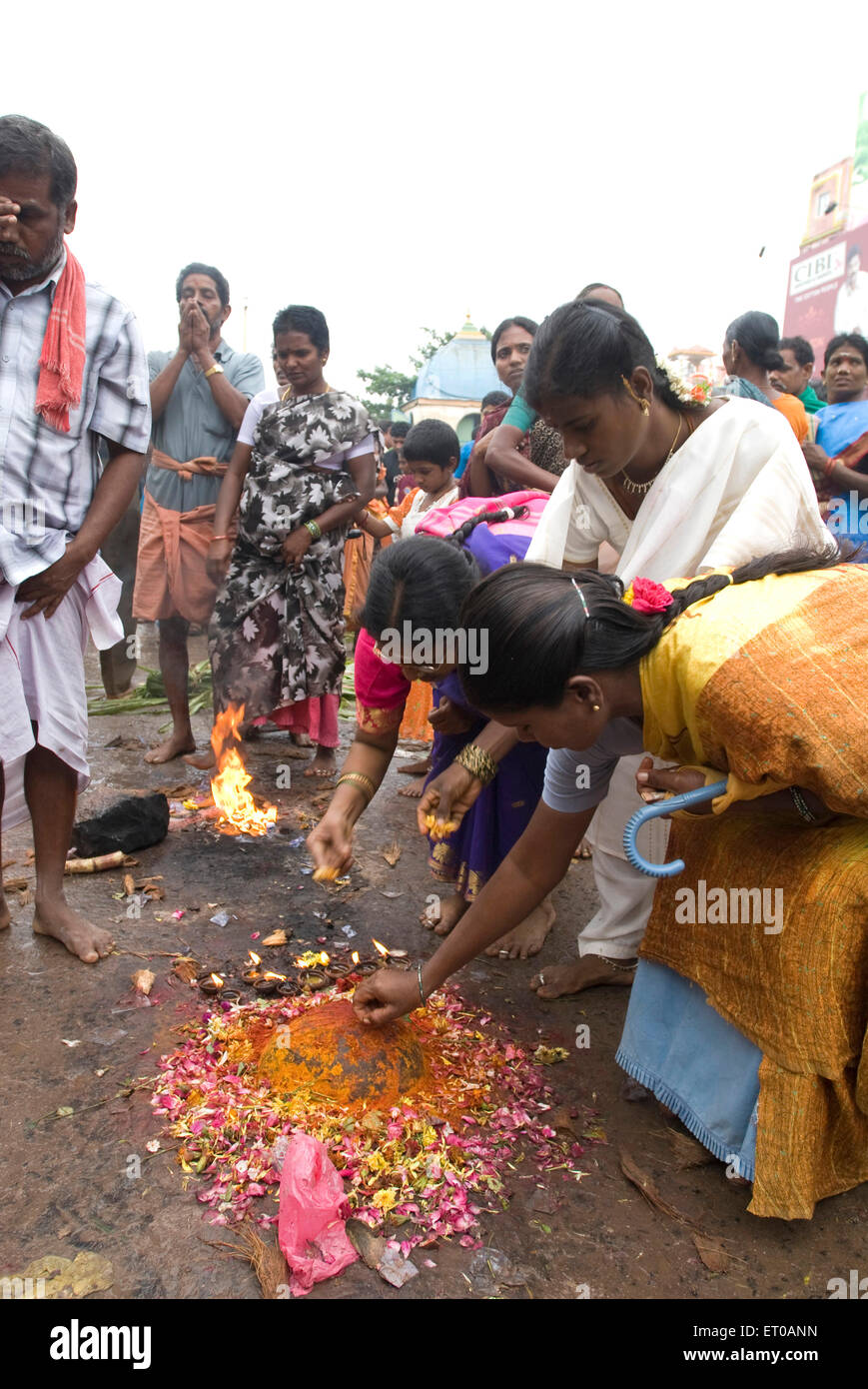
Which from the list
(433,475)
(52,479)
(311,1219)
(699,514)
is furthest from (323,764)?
(311,1219)

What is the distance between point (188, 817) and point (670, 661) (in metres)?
3.40

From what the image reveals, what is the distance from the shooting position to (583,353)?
2.68 m

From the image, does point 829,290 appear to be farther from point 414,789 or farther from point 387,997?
point 387,997

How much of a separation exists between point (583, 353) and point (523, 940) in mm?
2227

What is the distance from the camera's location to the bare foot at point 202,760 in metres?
5.70

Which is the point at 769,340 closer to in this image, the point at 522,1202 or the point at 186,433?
the point at 186,433

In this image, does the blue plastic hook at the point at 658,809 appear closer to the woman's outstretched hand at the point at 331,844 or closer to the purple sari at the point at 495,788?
the woman's outstretched hand at the point at 331,844

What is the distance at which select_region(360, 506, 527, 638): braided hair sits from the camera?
2934 mm

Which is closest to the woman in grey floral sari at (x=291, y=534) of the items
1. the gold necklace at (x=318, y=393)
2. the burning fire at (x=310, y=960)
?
the gold necklace at (x=318, y=393)

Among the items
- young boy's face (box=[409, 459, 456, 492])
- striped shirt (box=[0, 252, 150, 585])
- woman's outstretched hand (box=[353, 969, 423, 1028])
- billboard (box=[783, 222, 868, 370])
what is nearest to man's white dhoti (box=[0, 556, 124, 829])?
striped shirt (box=[0, 252, 150, 585])

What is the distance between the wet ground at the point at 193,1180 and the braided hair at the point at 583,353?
2090 mm

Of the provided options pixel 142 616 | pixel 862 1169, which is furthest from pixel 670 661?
pixel 142 616
